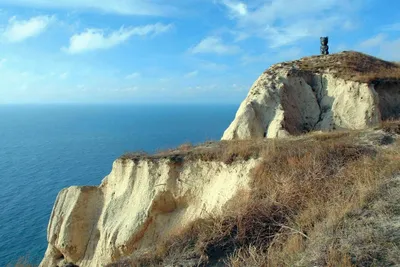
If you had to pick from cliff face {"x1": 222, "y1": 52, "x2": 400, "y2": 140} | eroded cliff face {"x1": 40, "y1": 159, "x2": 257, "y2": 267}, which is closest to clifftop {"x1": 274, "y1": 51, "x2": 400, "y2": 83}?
cliff face {"x1": 222, "y1": 52, "x2": 400, "y2": 140}

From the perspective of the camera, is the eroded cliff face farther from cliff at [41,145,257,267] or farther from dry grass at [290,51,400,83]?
dry grass at [290,51,400,83]

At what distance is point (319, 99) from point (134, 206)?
48.2 feet

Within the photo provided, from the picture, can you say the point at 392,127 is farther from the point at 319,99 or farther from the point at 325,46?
the point at 325,46

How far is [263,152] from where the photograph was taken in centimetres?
1246

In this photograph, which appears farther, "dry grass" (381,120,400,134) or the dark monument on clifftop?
the dark monument on clifftop

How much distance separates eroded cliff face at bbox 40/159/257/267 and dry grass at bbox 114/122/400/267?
2152 mm

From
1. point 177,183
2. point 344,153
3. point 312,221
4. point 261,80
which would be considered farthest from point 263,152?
point 261,80

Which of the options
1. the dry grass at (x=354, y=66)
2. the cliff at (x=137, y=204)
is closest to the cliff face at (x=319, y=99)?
the dry grass at (x=354, y=66)

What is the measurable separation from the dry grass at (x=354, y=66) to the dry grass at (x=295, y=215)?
12127 millimetres

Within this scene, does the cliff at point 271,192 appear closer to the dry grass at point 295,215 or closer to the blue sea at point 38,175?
the dry grass at point 295,215

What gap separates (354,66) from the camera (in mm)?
24000

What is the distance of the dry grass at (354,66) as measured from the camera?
22562mm

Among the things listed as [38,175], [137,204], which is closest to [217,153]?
[137,204]

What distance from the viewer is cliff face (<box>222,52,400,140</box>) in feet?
68.7
